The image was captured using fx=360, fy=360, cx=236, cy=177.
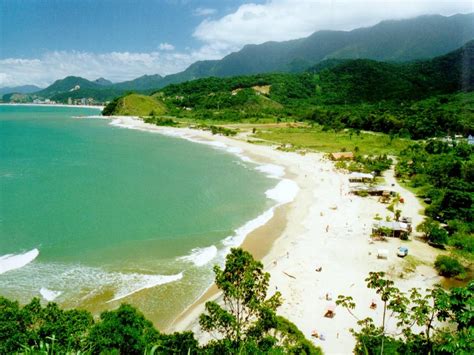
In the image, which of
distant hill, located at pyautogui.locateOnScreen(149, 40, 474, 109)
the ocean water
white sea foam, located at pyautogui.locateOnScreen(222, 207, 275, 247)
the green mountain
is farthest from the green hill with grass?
white sea foam, located at pyautogui.locateOnScreen(222, 207, 275, 247)

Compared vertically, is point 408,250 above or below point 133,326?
below

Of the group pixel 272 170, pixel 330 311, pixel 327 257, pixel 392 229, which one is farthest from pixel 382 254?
pixel 272 170

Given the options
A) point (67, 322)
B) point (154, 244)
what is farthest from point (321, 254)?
point (67, 322)

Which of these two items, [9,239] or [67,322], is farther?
[9,239]

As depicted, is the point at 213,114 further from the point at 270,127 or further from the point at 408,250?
the point at 408,250

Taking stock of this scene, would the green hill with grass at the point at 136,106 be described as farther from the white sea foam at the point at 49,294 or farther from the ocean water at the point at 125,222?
the white sea foam at the point at 49,294

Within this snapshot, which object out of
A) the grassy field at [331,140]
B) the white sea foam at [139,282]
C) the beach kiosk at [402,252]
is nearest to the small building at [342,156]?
the grassy field at [331,140]
